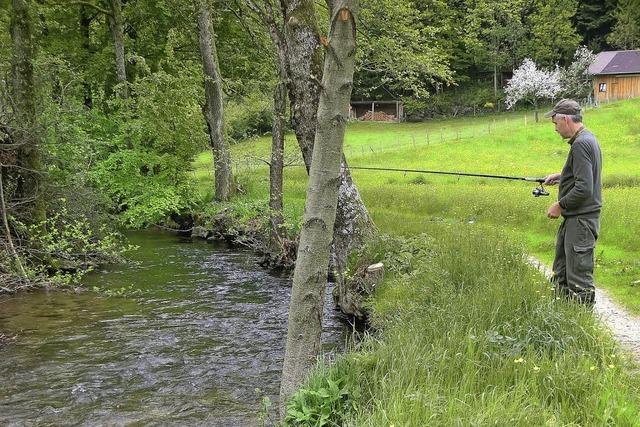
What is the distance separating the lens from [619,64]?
50.3 meters

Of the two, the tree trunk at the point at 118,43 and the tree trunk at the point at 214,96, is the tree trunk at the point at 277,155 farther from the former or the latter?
the tree trunk at the point at 118,43

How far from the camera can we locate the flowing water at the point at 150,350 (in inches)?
249

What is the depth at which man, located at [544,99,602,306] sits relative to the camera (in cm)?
558

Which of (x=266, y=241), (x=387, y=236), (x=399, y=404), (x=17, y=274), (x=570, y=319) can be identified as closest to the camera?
(x=399, y=404)

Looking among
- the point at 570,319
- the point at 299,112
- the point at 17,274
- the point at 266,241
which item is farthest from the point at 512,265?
the point at 266,241

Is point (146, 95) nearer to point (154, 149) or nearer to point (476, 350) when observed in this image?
point (154, 149)

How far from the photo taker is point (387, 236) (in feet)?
33.0

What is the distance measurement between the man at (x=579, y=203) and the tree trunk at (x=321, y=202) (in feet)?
8.76

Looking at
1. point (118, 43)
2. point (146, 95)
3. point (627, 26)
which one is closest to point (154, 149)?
point (146, 95)

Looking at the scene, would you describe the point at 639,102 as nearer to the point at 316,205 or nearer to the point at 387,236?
the point at 387,236

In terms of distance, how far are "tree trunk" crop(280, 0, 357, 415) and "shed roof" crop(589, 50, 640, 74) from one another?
54.0m

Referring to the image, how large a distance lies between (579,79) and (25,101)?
176ft

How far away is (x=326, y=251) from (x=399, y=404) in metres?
1.29

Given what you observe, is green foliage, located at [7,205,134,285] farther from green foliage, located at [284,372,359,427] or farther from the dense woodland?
green foliage, located at [284,372,359,427]
